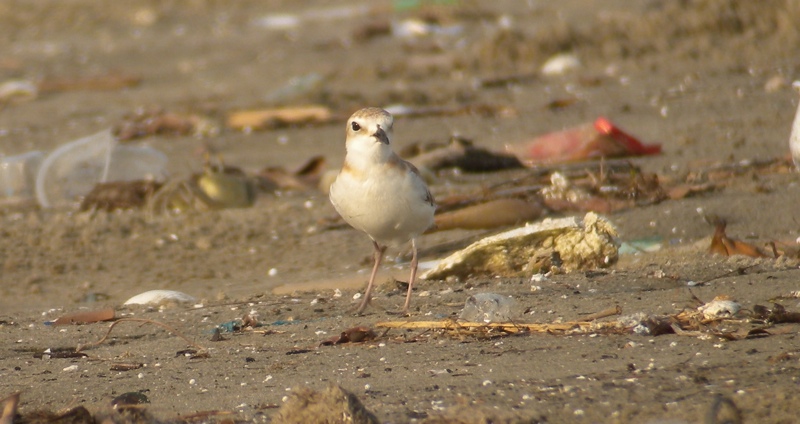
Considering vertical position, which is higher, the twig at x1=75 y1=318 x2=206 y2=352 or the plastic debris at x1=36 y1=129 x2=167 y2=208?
the twig at x1=75 y1=318 x2=206 y2=352

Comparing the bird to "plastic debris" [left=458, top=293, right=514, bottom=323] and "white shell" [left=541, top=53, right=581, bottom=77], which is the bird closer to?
"plastic debris" [left=458, top=293, right=514, bottom=323]

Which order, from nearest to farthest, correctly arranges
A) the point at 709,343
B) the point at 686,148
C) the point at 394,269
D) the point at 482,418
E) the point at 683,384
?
the point at 482,418 < the point at 683,384 < the point at 709,343 < the point at 394,269 < the point at 686,148

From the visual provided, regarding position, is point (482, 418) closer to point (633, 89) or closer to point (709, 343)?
point (709, 343)

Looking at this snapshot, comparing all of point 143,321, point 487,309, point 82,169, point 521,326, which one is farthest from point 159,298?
point 82,169

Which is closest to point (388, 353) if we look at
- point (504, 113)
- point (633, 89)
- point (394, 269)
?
point (394, 269)

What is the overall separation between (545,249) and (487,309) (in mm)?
955

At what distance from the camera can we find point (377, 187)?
13.5 ft

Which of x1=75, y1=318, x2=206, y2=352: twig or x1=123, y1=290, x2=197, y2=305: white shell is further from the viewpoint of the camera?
x1=123, y1=290, x2=197, y2=305: white shell

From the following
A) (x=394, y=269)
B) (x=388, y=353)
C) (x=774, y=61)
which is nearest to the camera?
(x=388, y=353)

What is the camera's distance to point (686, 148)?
7.27 metres

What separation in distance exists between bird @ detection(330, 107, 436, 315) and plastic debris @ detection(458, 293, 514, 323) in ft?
1.27

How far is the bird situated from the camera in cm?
411

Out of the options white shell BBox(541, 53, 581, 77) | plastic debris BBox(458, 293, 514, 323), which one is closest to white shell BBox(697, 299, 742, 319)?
plastic debris BBox(458, 293, 514, 323)

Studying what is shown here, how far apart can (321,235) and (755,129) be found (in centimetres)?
342
